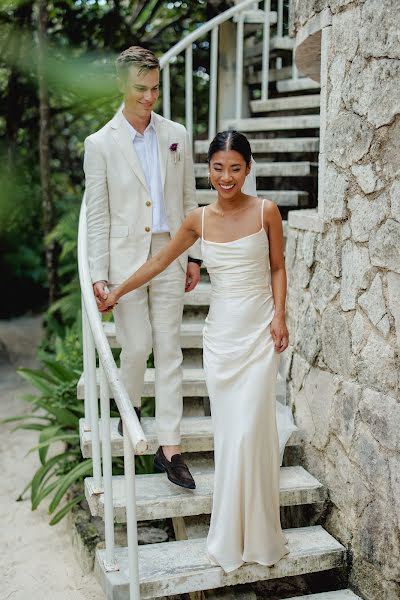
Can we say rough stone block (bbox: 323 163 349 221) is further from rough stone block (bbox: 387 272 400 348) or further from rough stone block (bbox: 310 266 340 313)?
rough stone block (bbox: 387 272 400 348)

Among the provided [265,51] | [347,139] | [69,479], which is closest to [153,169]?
[347,139]

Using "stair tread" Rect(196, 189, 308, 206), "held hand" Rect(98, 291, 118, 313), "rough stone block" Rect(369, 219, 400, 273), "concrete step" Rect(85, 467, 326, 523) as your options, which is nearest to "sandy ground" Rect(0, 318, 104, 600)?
"concrete step" Rect(85, 467, 326, 523)

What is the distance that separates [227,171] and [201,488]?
4.61 feet

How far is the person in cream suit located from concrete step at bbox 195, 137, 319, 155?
5.82 feet

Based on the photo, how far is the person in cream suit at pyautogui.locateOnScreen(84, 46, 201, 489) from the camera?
2893 millimetres

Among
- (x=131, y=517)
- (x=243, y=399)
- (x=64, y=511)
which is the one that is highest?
(x=243, y=399)

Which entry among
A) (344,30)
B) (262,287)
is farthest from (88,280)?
(344,30)

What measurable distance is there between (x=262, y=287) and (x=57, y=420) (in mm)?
2325

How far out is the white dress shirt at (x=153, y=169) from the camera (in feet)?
9.71

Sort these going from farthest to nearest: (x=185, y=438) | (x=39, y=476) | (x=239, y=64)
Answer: (x=239, y=64) → (x=39, y=476) → (x=185, y=438)

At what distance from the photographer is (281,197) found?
Answer: 4520mm

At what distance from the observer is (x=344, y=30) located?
2.87 meters

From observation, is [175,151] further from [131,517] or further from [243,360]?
[131,517]

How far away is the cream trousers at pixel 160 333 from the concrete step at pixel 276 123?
2217 mm
